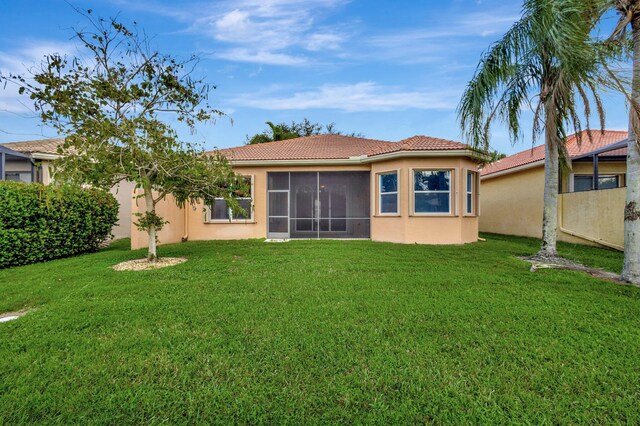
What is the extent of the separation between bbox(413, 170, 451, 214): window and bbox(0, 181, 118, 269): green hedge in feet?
34.9

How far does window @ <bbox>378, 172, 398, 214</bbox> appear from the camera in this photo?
39.2 feet

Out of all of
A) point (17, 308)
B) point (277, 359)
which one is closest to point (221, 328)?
point (277, 359)

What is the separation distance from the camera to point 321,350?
3.21m

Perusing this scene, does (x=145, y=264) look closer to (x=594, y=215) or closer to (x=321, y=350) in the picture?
(x=321, y=350)

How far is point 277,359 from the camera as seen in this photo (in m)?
3.05

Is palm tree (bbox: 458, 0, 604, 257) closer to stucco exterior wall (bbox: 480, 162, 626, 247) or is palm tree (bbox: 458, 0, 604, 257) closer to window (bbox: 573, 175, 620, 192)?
stucco exterior wall (bbox: 480, 162, 626, 247)

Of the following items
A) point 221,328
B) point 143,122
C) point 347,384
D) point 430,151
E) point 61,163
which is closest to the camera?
point 347,384

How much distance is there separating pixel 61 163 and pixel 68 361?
4.94m

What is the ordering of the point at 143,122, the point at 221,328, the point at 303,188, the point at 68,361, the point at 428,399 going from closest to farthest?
the point at 428,399 < the point at 68,361 < the point at 221,328 < the point at 143,122 < the point at 303,188

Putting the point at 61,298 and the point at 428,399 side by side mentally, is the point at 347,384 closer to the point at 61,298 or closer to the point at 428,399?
the point at 428,399

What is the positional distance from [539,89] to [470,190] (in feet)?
14.6

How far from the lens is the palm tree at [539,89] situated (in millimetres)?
6379

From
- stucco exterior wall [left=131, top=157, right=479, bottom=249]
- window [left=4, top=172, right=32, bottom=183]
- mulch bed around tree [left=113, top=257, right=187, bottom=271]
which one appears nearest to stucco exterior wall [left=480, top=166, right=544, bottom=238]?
stucco exterior wall [left=131, top=157, right=479, bottom=249]

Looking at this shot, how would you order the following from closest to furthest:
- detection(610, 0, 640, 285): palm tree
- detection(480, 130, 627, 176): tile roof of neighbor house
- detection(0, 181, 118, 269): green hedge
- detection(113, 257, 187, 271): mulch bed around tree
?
1. detection(610, 0, 640, 285): palm tree
2. detection(113, 257, 187, 271): mulch bed around tree
3. detection(0, 181, 118, 269): green hedge
4. detection(480, 130, 627, 176): tile roof of neighbor house
